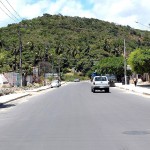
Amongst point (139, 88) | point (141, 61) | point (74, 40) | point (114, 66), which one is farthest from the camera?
point (74, 40)

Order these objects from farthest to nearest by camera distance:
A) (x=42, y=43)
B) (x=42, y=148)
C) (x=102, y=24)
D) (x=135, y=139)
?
(x=102, y=24)
(x=42, y=43)
(x=135, y=139)
(x=42, y=148)

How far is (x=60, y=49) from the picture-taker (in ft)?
447

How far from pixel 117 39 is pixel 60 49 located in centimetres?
1910

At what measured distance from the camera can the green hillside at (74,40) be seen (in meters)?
123

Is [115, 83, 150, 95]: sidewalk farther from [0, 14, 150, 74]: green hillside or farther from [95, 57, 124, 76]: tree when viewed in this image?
[0, 14, 150, 74]: green hillside

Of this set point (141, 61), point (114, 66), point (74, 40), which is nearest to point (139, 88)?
point (141, 61)

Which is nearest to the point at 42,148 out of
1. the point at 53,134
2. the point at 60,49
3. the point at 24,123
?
the point at 53,134

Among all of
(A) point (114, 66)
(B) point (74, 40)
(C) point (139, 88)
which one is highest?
(B) point (74, 40)

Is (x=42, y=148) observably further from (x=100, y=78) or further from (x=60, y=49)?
(x=60, y=49)

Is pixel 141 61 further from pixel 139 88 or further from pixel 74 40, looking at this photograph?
pixel 74 40

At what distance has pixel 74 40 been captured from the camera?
14062 centimetres

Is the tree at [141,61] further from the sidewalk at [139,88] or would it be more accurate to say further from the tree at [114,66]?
the tree at [114,66]

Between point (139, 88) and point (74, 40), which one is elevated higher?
point (74, 40)

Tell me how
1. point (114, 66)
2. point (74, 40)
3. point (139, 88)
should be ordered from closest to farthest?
point (139, 88) → point (114, 66) → point (74, 40)
